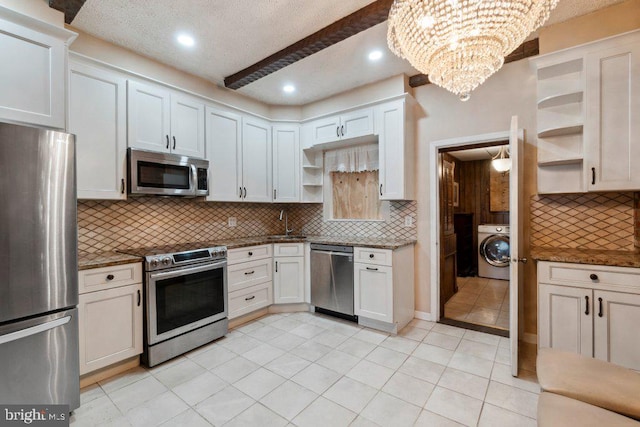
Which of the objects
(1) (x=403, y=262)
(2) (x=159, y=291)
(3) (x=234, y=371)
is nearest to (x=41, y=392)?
(2) (x=159, y=291)

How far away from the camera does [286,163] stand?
12.7 ft

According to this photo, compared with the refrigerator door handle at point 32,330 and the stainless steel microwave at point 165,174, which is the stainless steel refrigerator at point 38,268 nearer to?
the refrigerator door handle at point 32,330

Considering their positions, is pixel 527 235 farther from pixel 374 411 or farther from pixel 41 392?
pixel 41 392

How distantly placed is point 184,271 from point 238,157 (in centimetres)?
150

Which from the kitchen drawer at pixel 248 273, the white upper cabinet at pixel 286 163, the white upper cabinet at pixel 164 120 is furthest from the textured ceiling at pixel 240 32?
the kitchen drawer at pixel 248 273

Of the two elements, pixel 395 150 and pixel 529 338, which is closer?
pixel 529 338

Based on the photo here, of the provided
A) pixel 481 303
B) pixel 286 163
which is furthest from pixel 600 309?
pixel 286 163

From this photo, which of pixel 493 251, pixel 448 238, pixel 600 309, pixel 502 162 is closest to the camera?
pixel 600 309

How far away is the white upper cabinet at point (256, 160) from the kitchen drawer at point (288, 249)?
2.20ft

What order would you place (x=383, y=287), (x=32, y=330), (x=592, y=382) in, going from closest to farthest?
(x=592, y=382) → (x=32, y=330) → (x=383, y=287)

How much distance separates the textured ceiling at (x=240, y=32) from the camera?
210cm

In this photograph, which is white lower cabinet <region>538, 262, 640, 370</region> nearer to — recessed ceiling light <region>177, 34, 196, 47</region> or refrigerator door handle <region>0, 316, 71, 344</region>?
refrigerator door handle <region>0, 316, 71, 344</region>

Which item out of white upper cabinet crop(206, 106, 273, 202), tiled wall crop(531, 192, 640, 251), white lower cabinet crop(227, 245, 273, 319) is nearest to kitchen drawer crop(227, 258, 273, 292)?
white lower cabinet crop(227, 245, 273, 319)

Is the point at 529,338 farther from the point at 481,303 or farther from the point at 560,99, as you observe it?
the point at 560,99
